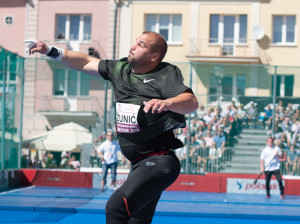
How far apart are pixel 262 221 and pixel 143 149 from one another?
22.8ft

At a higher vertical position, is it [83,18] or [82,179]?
[83,18]

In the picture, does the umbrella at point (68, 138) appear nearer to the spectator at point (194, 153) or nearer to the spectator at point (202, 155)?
the spectator at point (194, 153)

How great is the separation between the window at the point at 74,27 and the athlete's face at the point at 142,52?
24.7m

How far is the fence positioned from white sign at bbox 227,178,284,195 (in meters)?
6.48

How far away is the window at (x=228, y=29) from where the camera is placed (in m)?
28.1

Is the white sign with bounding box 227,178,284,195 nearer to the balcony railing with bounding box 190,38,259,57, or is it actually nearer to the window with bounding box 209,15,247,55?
the balcony railing with bounding box 190,38,259,57

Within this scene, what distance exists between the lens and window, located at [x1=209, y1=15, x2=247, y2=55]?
28.1 m

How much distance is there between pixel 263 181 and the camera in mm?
A: 17359

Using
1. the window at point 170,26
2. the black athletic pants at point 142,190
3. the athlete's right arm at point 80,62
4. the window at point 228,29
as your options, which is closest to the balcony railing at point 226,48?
the window at point 228,29

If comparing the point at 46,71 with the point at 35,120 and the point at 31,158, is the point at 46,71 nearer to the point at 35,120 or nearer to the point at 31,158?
→ the point at 35,120

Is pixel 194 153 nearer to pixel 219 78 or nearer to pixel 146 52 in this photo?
pixel 219 78

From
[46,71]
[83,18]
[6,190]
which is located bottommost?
[6,190]

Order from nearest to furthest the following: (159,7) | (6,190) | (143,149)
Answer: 1. (143,149)
2. (6,190)
3. (159,7)

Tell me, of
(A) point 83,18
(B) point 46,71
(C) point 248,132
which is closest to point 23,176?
(B) point 46,71
